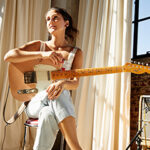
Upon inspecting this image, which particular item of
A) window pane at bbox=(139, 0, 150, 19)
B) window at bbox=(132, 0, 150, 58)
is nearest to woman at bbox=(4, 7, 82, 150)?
window at bbox=(132, 0, 150, 58)

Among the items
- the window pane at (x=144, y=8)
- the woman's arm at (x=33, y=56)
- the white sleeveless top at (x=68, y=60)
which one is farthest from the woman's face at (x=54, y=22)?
the window pane at (x=144, y=8)

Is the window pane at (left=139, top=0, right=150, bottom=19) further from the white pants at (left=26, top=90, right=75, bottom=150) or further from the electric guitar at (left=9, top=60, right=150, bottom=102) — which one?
the white pants at (left=26, top=90, right=75, bottom=150)

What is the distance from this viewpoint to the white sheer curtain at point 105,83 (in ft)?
7.20

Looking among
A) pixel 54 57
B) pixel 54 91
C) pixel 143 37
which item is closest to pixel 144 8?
pixel 143 37

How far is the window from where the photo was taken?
8.72ft

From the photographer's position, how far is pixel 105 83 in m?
2.46

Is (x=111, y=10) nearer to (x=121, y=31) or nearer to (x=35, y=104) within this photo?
(x=121, y=31)

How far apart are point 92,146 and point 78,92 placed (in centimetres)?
68

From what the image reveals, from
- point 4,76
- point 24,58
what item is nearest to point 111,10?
point 4,76

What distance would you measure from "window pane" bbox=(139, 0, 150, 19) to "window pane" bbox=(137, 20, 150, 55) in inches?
3.8

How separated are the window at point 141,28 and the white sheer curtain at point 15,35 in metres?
1.28

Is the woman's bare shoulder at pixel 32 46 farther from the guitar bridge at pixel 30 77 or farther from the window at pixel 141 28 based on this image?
the window at pixel 141 28

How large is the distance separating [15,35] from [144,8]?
1683mm

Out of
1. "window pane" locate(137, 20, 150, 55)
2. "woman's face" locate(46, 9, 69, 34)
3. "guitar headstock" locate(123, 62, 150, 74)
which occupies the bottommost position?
"guitar headstock" locate(123, 62, 150, 74)
